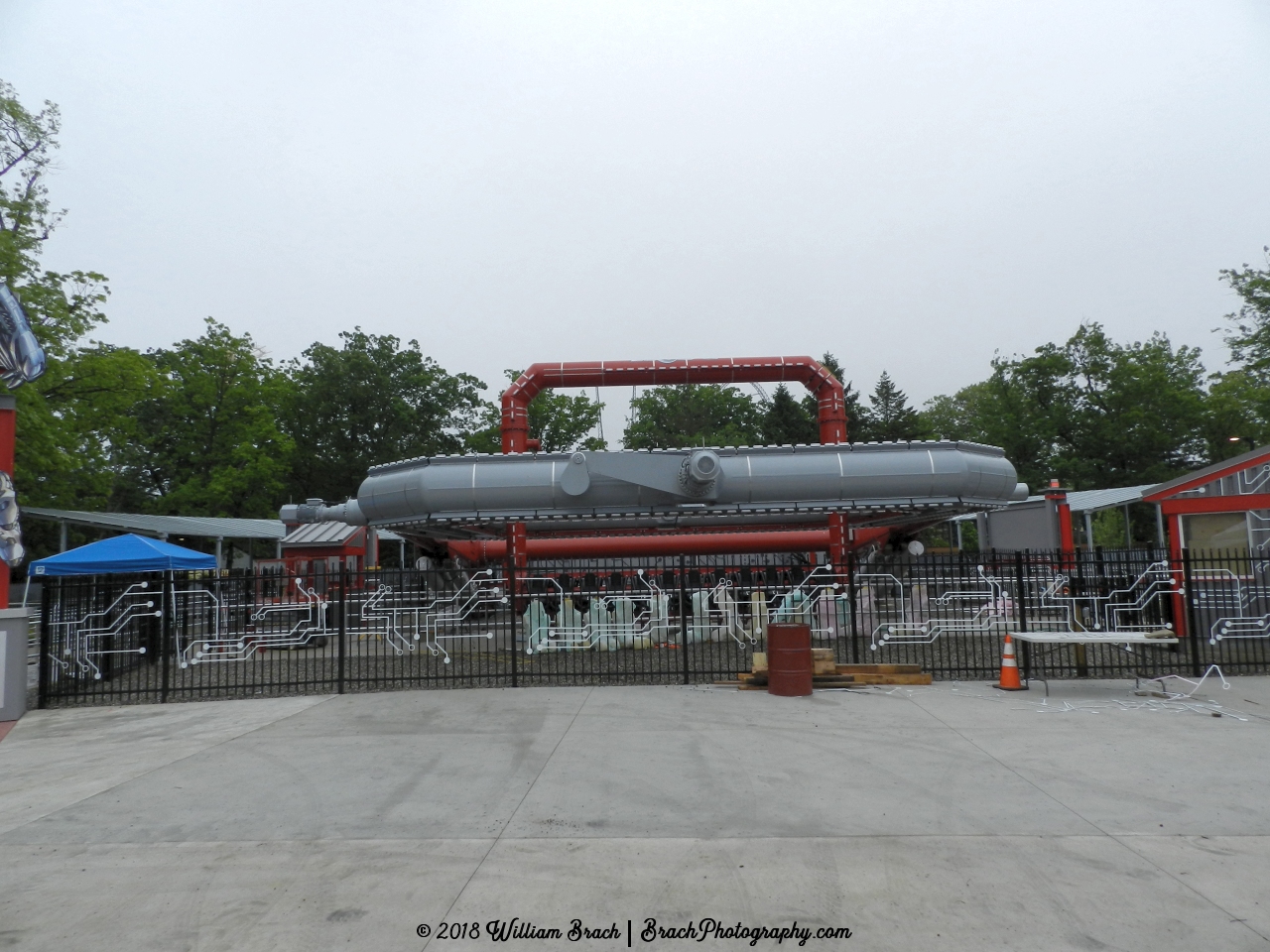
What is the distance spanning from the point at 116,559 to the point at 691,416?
50045 millimetres

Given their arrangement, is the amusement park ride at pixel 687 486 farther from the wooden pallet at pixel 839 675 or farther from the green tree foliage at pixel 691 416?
the green tree foliage at pixel 691 416

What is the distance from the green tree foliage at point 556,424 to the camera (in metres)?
48.5

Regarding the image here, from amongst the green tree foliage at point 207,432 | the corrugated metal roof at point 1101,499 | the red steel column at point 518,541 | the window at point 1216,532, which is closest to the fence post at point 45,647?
the red steel column at point 518,541

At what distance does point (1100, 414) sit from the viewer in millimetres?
46906

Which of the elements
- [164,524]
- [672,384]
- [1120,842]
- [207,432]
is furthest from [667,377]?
[207,432]

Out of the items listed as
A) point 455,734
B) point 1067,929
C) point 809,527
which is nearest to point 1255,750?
point 1067,929

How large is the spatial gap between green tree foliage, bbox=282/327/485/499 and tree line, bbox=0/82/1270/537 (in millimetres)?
82

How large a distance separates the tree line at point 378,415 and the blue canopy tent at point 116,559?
1227cm

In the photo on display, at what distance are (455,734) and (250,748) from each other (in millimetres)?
2071

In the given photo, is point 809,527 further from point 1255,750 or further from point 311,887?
point 311,887

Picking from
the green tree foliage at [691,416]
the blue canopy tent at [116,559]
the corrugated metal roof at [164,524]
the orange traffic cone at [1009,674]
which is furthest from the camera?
the green tree foliage at [691,416]

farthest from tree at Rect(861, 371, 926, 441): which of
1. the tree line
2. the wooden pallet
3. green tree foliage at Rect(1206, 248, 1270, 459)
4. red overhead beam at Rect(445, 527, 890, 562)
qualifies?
the wooden pallet

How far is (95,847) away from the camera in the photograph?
18.9 ft

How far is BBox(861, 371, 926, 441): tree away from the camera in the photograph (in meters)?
55.7
